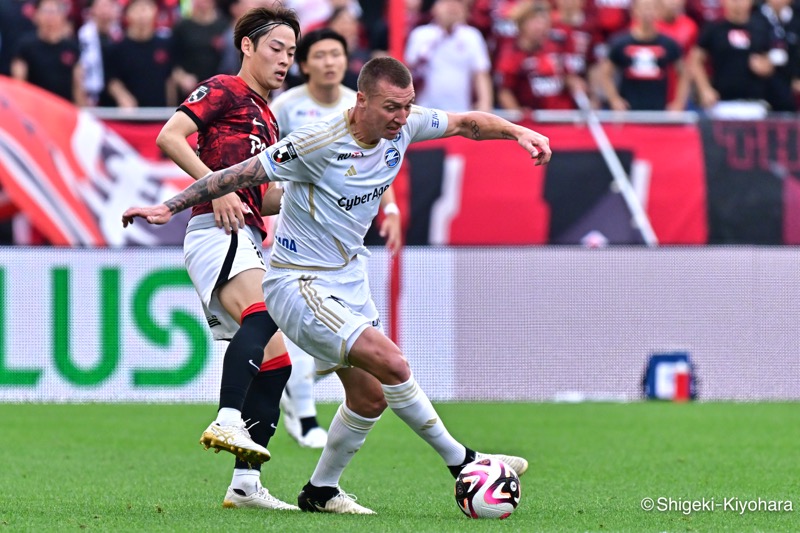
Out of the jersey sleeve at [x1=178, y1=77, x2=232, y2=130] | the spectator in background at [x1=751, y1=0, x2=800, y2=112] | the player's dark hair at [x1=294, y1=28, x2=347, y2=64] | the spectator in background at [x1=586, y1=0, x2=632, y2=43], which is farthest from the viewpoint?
the spectator in background at [x1=586, y1=0, x2=632, y2=43]

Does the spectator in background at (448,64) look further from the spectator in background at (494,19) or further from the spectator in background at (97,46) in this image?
the spectator in background at (97,46)

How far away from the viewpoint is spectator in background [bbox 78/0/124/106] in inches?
599

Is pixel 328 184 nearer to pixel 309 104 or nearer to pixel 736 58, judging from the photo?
pixel 309 104

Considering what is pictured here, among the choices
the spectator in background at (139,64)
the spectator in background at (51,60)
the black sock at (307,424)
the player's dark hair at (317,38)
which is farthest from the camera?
the spectator in background at (139,64)

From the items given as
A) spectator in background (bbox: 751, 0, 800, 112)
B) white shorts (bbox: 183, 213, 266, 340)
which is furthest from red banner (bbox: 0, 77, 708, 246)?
white shorts (bbox: 183, 213, 266, 340)

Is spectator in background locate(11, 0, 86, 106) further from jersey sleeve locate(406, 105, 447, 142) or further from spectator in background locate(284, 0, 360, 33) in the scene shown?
jersey sleeve locate(406, 105, 447, 142)

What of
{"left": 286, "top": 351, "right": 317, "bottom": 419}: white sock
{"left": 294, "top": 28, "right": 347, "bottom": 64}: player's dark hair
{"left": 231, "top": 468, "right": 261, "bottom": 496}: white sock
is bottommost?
{"left": 286, "top": 351, "right": 317, "bottom": 419}: white sock

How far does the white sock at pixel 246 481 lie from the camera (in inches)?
263

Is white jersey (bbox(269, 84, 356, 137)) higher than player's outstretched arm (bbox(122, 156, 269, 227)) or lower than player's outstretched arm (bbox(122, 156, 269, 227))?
higher

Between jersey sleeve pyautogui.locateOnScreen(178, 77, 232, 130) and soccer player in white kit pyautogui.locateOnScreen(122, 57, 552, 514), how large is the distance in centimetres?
74

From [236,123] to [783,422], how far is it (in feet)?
20.3

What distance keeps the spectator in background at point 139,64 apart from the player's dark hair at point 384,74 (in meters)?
9.39

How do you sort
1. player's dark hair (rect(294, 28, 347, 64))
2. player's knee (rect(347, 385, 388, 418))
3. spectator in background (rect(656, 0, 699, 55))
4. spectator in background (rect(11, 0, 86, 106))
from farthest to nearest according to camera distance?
spectator in background (rect(656, 0, 699, 55)) < spectator in background (rect(11, 0, 86, 106)) < player's dark hair (rect(294, 28, 347, 64)) < player's knee (rect(347, 385, 388, 418))

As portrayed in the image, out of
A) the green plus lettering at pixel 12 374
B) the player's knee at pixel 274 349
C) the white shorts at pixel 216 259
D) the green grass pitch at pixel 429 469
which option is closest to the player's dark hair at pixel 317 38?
the green grass pitch at pixel 429 469
